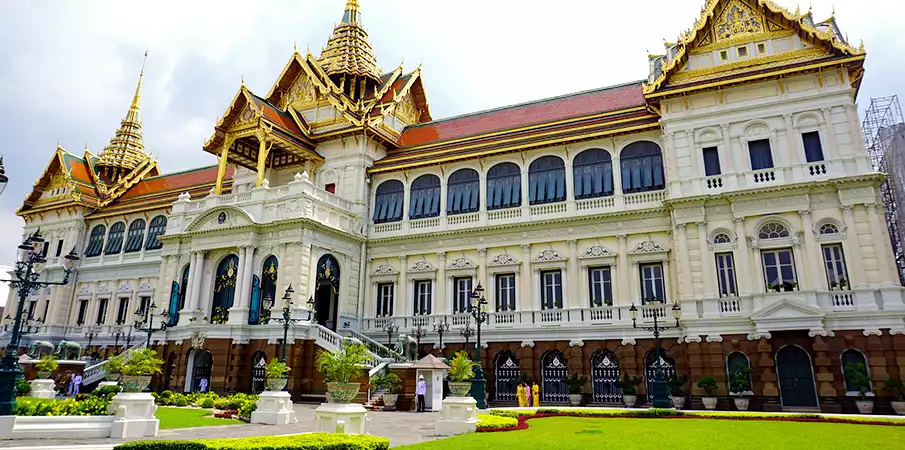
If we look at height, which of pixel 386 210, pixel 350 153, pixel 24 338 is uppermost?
pixel 350 153

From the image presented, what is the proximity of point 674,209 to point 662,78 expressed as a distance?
583 centimetres

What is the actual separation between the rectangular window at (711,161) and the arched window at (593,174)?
4.08m

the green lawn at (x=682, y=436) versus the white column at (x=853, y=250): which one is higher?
the white column at (x=853, y=250)

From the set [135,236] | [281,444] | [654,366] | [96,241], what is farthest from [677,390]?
[96,241]

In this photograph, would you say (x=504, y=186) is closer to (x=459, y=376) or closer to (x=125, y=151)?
(x=459, y=376)

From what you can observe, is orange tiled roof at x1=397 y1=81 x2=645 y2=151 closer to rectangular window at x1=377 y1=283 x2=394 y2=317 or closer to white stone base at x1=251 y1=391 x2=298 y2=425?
rectangular window at x1=377 y1=283 x2=394 y2=317

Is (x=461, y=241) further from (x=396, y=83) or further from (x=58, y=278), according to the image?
(x=58, y=278)

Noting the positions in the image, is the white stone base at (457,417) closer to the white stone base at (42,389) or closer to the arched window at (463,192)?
the arched window at (463,192)

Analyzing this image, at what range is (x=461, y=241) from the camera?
28969 mm

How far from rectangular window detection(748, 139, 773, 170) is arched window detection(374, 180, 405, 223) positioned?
54.9 feet

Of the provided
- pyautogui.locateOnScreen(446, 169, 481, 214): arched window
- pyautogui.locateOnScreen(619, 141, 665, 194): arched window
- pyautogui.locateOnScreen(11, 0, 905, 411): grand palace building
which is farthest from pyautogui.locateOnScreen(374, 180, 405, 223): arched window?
pyautogui.locateOnScreen(619, 141, 665, 194): arched window

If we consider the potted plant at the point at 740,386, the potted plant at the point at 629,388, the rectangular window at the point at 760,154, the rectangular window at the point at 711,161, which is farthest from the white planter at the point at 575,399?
the rectangular window at the point at 760,154

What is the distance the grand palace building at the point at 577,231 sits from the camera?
21484 millimetres

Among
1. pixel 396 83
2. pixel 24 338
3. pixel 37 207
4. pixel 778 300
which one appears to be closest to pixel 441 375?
pixel 778 300
